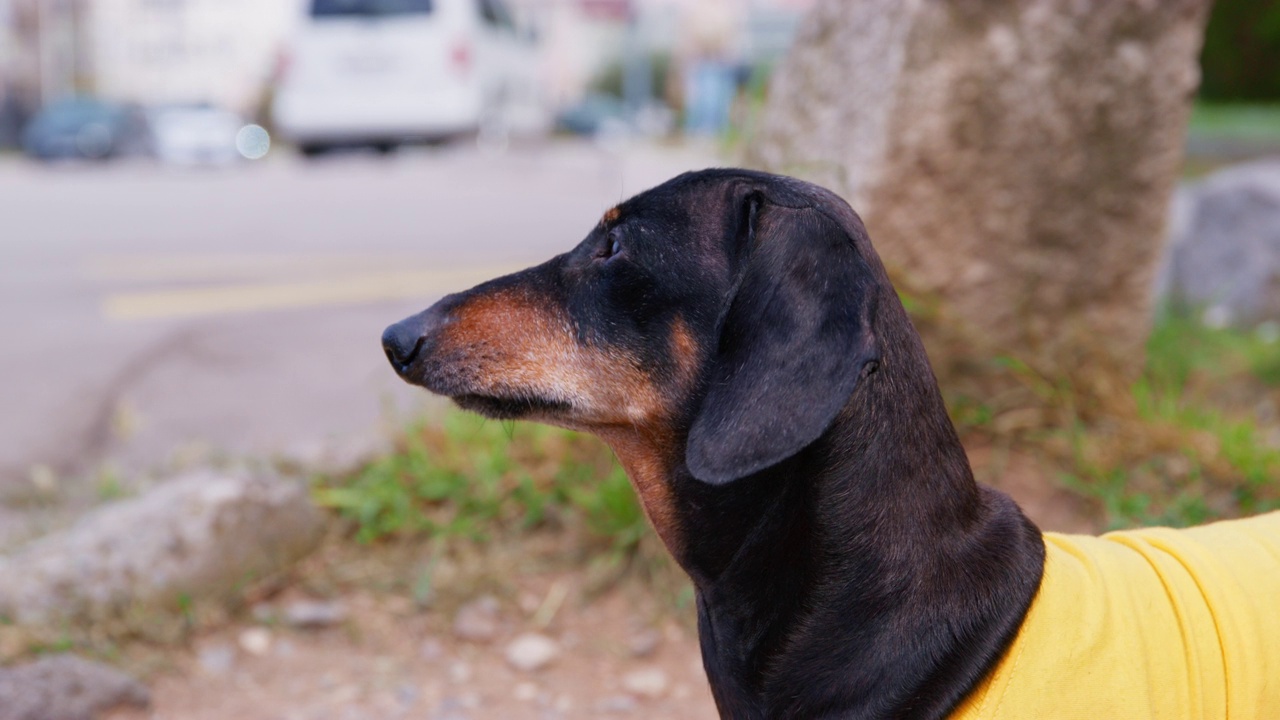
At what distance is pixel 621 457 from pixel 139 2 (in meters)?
66.9

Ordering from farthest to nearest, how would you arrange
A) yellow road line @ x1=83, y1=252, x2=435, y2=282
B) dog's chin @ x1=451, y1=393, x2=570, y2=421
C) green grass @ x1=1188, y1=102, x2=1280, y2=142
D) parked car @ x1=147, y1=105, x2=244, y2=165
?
parked car @ x1=147, y1=105, x2=244, y2=165, green grass @ x1=1188, y1=102, x2=1280, y2=142, yellow road line @ x1=83, y1=252, x2=435, y2=282, dog's chin @ x1=451, y1=393, x2=570, y2=421

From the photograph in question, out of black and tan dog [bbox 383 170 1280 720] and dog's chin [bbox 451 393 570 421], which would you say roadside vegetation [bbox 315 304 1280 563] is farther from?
black and tan dog [bbox 383 170 1280 720]

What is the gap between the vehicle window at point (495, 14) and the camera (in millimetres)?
14116

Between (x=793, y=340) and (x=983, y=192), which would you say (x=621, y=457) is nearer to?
(x=793, y=340)

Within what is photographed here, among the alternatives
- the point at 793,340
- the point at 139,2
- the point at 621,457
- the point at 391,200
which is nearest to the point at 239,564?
the point at 621,457

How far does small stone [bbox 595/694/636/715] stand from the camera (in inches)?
132

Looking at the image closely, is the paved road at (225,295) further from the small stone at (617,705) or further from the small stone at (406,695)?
the small stone at (617,705)

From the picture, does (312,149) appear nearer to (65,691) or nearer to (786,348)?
(65,691)

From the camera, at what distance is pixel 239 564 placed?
3607 millimetres

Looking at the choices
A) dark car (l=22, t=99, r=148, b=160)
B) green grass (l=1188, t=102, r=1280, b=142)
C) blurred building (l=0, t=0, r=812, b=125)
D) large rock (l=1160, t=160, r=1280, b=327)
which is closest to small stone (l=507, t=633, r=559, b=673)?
large rock (l=1160, t=160, r=1280, b=327)

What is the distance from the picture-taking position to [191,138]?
2741 centimetres

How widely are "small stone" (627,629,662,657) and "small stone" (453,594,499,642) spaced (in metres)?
0.42

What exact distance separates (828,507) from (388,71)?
40.1ft

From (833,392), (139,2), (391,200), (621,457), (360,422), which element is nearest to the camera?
(833,392)
